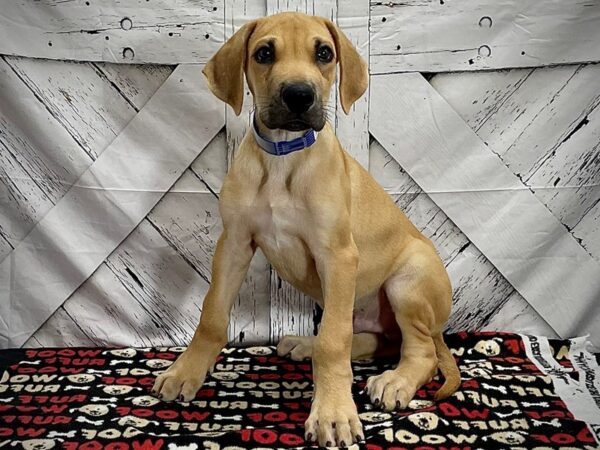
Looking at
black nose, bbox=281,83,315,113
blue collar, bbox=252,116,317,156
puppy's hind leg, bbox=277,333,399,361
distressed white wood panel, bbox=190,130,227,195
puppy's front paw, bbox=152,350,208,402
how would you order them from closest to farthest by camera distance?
black nose, bbox=281,83,315,113 < blue collar, bbox=252,116,317,156 < puppy's front paw, bbox=152,350,208,402 < puppy's hind leg, bbox=277,333,399,361 < distressed white wood panel, bbox=190,130,227,195

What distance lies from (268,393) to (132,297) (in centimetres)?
102

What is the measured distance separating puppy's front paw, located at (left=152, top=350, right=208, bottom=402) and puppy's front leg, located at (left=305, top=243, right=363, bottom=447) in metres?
0.54

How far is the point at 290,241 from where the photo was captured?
304cm

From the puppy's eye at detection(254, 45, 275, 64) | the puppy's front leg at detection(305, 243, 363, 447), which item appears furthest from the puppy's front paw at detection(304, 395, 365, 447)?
the puppy's eye at detection(254, 45, 275, 64)

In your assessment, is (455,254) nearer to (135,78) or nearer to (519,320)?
(519,320)

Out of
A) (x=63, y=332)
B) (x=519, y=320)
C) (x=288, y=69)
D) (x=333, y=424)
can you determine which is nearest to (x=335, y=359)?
(x=333, y=424)

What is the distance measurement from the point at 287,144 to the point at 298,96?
1.06 ft

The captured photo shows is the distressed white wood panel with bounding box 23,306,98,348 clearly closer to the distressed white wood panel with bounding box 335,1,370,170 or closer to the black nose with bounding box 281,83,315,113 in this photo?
the distressed white wood panel with bounding box 335,1,370,170

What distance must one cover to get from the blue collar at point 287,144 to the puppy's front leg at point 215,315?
14.4 inches

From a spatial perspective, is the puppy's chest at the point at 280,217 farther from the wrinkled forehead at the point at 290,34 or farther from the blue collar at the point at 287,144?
the wrinkled forehead at the point at 290,34

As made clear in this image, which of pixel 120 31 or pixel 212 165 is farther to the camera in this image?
pixel 212 165

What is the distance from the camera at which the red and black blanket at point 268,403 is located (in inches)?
107

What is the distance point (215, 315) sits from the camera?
316 cm

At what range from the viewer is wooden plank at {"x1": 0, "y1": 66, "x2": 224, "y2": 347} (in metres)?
3.68
